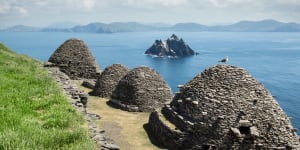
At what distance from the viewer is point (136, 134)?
21438 millimetres

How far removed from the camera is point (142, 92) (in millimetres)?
27219

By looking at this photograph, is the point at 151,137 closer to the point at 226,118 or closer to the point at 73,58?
the point at 226,118

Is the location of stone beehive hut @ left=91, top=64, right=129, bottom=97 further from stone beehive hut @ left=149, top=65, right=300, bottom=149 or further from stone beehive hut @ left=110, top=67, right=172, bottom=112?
stone beehive hut @ left=149, top=65, right=300, bottom=149

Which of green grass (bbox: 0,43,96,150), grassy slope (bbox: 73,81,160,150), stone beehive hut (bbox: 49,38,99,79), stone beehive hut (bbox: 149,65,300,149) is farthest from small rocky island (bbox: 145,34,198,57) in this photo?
green grass (bbox: 0,43,96,150)

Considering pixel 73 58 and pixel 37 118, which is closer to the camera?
pixel 37 118

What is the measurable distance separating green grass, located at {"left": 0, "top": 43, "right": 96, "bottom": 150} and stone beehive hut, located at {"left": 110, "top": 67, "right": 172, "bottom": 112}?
14.0 m

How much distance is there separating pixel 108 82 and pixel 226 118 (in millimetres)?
15401

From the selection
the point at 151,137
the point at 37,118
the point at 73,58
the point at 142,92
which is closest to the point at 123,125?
the point at 151,137

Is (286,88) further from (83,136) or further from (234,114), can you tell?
(83,136)

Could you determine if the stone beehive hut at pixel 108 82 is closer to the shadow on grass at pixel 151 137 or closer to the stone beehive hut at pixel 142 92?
the stone beehive hut at pixel 142 92

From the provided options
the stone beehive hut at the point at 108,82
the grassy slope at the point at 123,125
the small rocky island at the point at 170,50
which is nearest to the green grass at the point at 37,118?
the grassy slope at the point at 123,125

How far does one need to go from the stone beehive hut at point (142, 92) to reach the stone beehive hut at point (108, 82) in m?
3.15

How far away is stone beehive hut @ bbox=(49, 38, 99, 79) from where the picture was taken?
35.1 m

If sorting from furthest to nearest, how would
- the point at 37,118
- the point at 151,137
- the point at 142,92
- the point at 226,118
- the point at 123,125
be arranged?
the point at 142,92 < the point at 123,125 < the point at 151,137 < the point at 226,118 < the point at 37,118
